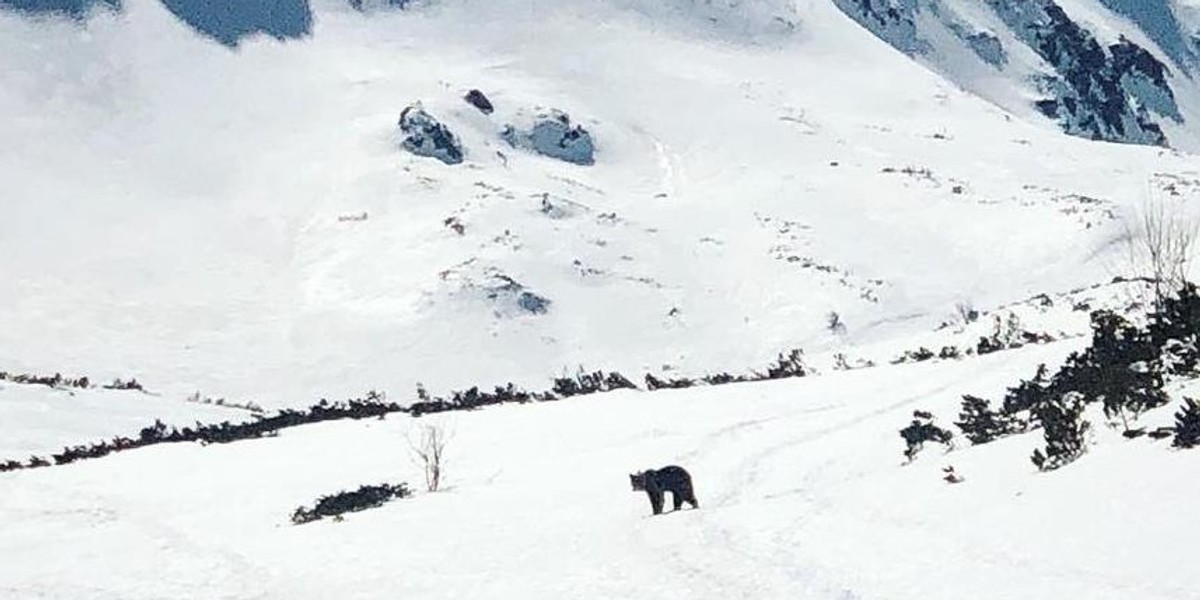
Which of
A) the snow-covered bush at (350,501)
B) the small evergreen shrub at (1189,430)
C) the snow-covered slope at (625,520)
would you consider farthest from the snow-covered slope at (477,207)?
the small evergreen shrub at (1189,430)

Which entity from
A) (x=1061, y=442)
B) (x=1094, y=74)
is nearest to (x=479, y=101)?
(x=1061, y=442)

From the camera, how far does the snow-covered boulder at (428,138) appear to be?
72.8 meters

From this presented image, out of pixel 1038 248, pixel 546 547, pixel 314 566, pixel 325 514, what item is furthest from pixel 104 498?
pixel 1038 248

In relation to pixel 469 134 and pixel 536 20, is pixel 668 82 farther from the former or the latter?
pixel 469 134

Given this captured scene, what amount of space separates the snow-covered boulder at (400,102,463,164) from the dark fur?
175ft

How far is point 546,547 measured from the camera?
1903 centimetres

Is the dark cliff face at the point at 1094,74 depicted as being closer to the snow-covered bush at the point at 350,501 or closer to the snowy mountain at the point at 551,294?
the snowy mountain at the point at 551,294

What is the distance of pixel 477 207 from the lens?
218 feet

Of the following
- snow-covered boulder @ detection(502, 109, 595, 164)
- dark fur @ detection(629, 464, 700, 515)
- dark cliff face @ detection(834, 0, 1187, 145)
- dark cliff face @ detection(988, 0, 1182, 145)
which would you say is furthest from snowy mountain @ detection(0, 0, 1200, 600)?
dark cliff face @ detection(988, 0, 1182, 145)

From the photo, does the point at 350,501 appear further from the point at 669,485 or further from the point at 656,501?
the point at 669,485

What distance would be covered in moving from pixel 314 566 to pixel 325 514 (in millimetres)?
4849

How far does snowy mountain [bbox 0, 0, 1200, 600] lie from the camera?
59.1 ft

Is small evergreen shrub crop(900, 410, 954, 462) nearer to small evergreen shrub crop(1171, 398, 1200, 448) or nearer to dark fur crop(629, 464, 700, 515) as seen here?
dark fur crop(629, 464, 700, 515)

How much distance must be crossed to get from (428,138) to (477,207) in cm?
853
